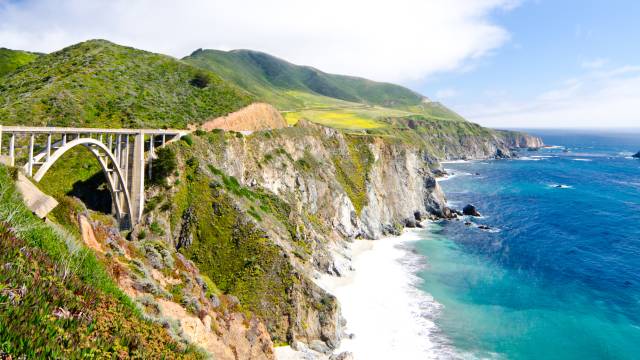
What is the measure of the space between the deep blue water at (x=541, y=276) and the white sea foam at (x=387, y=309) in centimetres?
223

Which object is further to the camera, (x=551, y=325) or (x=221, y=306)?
(x=551, y=325)

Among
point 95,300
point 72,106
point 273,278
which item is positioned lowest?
point 273,278

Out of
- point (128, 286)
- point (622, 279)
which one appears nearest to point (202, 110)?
point (128, 286)

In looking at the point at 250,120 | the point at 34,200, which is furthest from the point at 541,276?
the point at 34,200

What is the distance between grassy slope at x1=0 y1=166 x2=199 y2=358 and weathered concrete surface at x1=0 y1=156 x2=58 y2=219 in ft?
3.37

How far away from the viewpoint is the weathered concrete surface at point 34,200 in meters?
14.3

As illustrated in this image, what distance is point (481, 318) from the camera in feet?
145

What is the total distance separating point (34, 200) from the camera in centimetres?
1484

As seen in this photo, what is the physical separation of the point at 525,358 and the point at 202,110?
62389 mm

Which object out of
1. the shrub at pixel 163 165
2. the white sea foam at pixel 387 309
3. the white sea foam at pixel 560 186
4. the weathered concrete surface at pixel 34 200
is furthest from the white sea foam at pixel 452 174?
the weathered concrete surface at pixel 34 200

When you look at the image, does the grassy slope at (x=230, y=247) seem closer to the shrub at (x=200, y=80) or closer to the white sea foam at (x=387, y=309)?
the white sea foam at (x=387, y=309)

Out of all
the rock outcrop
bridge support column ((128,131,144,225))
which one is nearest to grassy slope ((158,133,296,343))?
bridge support column ((128,131,144,225))

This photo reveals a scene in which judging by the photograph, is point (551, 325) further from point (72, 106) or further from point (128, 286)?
point (72, 106)

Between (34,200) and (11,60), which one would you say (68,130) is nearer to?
(34,200)
